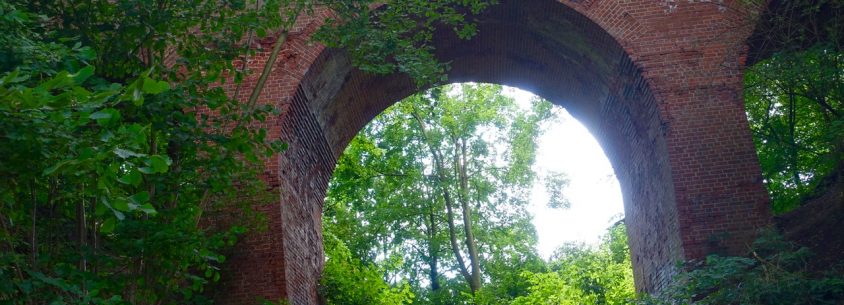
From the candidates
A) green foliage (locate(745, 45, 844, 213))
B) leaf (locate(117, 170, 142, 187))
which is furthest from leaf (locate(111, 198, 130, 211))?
green foliage (locate(745, 45, 844, 213))

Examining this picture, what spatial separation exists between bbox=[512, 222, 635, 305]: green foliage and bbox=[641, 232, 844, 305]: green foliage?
10.6 metres

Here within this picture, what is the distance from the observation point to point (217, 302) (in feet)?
36.7

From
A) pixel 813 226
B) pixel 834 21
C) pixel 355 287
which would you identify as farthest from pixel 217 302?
pixel 834 21

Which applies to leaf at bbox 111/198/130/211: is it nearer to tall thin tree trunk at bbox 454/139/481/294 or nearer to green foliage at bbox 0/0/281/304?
green foliage at bbox 0/0/281/304

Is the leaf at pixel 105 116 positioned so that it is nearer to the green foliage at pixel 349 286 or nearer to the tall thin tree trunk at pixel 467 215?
the green foliage at pixel 349 286

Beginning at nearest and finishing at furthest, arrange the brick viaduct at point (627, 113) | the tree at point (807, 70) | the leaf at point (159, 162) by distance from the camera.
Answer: the leaf at point (159, 162) → the tree at point (807, 70) → the brick viaduct at point (627, 113)

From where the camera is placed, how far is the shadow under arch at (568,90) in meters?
12.3

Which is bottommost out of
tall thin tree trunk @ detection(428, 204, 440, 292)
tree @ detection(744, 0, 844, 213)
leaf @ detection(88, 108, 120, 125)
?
leaf @ detection(88, 108, 120, 125)

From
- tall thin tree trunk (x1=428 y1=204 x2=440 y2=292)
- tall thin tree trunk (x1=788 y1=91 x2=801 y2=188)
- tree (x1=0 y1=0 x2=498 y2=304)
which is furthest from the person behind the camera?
tall thin tree trunk (x1=428 y1=204 x2=440 y2=292)

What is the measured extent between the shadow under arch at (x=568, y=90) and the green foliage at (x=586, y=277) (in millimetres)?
6922

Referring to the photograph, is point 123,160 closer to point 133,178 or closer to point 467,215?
point 133,178

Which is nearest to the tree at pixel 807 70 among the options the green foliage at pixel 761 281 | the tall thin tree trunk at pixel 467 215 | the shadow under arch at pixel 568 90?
the green foliage at pixel 761 281

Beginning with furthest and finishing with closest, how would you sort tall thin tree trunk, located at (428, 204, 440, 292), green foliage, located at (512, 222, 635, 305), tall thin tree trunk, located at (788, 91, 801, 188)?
tall thin tree trunk, located at (428, 204, 440, 292) → green foliage, located at (512, 222, 635, 305) → tall thin tree trunk, located at (788, 91, 801, 188)

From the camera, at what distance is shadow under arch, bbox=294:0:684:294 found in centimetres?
1227
